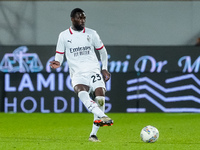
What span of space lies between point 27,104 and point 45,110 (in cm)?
49

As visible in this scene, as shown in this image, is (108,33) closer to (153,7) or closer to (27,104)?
(153,7)

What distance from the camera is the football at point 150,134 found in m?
9.07

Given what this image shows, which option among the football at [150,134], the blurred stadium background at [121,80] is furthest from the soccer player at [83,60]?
the blurred stadium background at [121,80]

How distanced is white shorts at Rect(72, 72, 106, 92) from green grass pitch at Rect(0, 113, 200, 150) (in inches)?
31.8

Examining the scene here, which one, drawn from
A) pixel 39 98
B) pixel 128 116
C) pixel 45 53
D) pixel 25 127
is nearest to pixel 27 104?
pixel 39 98

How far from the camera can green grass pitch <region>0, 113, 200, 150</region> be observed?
346 inches

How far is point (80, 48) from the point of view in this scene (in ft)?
31.1

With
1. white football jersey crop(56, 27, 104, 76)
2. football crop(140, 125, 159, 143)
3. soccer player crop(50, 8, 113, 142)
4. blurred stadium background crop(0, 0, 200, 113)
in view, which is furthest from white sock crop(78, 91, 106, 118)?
blurred stadium background crop(0, 0, 200, 113)

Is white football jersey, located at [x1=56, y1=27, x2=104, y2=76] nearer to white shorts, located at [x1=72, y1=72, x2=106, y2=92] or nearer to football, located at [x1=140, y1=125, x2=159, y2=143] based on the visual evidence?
white shorts, located at [x1=72, y1=72, x2=106, y2=92]

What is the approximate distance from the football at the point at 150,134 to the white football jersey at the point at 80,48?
3.83 feet

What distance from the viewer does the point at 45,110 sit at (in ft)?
55.3

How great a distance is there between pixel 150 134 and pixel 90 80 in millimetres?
1155

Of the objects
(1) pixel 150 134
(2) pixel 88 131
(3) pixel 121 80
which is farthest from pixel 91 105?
(3) pixel 121 80

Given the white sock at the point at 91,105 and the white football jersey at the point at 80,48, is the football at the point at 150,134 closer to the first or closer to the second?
the white sock at the point at 91,105
